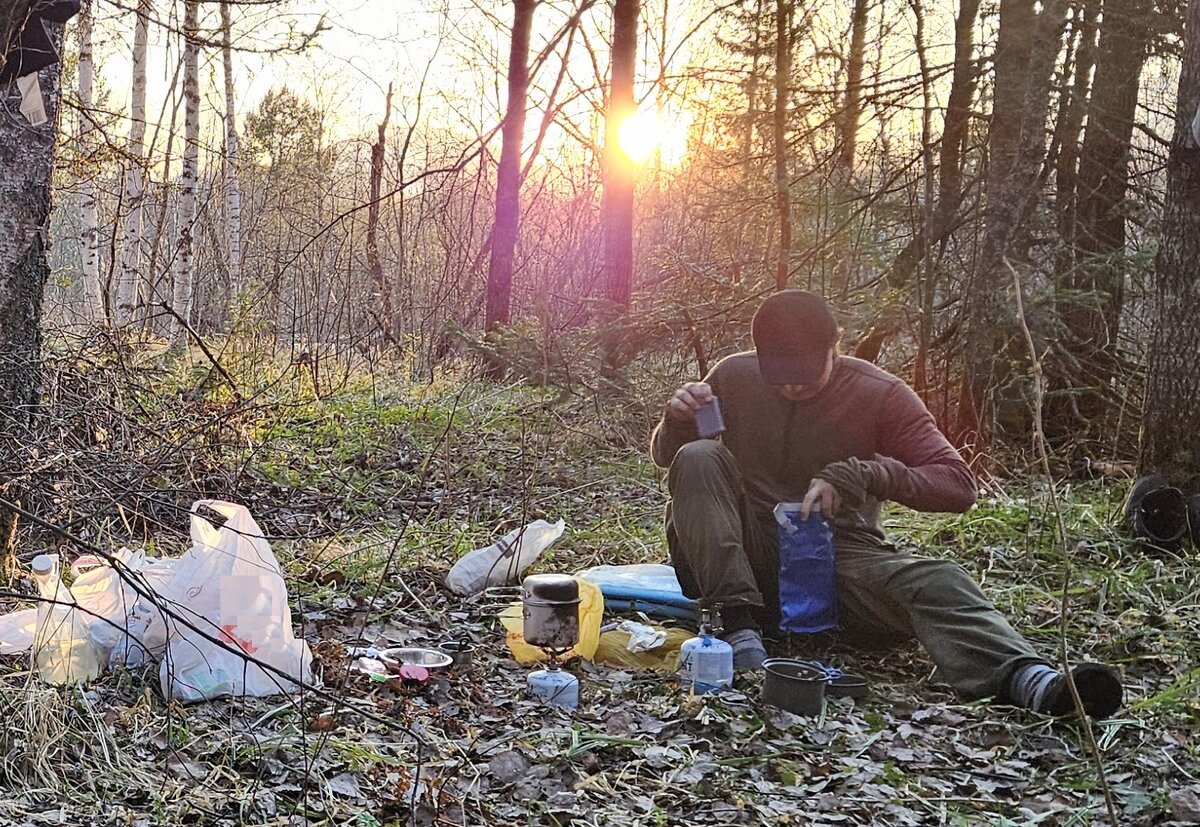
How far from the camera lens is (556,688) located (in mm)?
3000

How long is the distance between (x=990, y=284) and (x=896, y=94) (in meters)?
1.84

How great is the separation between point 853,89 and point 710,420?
4215mm

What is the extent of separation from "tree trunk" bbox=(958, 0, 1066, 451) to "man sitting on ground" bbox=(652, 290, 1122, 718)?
2858 millimetres

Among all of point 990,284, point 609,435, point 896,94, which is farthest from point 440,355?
point 990,284

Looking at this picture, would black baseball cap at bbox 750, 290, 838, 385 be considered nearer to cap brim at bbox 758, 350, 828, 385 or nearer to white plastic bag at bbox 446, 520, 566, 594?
cap brim at bbox 758, 350, 828, 385

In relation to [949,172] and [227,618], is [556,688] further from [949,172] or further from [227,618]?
[949,172]

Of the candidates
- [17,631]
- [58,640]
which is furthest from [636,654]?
[17,631]

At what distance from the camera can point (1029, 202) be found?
642cm

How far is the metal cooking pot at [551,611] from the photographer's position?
3.11 m

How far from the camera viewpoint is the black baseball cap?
3.45 m

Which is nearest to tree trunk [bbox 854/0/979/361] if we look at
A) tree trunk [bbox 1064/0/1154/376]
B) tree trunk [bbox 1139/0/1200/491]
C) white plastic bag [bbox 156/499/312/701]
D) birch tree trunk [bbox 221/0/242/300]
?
tree trunk [bbox 1064/0/1154/376]

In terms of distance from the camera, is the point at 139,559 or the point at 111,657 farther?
the point at 139,559

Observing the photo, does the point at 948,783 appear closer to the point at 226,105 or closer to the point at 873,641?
the point at 873,641

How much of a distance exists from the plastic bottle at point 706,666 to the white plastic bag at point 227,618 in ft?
3.70
